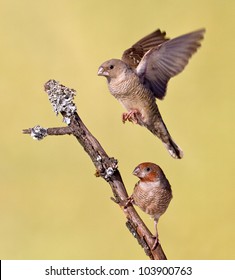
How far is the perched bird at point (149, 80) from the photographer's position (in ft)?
4.60

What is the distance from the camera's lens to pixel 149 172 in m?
1.10

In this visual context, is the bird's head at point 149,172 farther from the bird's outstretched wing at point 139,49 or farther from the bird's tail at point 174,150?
the bird's outstretched wing at point 139,49

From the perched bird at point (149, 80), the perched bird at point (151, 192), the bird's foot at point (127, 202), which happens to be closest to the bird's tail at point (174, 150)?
the perched bird at point (149, 80)

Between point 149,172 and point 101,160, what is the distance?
14 cm

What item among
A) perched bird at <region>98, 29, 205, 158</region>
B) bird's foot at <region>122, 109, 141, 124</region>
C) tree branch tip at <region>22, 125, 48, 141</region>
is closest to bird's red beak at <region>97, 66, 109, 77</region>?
perched bird at <region>98, 29, 205, 158</region>

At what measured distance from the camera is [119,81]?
1447mm

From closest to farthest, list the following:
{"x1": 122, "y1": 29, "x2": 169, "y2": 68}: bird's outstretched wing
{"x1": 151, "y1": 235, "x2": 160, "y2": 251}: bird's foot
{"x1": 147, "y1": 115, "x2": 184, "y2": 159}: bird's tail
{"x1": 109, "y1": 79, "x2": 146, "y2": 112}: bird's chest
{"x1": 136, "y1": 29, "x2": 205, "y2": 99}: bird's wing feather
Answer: {"x1": 151, "y1": 235, "x2": 160, "y2": 251}: bird's foot, {"x1": 136, "y1": 29, "x2": 205, "y2": 99}: bird's wing feather, {"x1": 109, "y1": 79, "x2": 146, "y2": 112}: bird's chest, {"x1": 147, "y1": 115, "x2": 184, "y2": 159}: bird's tail, {"x1": 122, "y1": 29, "x2": 169, "y2": 68}: bird's outstretched wing

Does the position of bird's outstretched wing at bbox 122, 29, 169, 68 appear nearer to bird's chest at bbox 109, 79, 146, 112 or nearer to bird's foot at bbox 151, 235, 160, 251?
bird's chest at bbox 109, 79, 146, 112

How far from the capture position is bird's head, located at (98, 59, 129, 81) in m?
1.39

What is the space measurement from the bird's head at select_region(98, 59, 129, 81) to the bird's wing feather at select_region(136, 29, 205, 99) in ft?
0.45

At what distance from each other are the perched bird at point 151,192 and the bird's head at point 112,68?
1.23 feet

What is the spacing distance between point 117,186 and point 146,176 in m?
0.10
